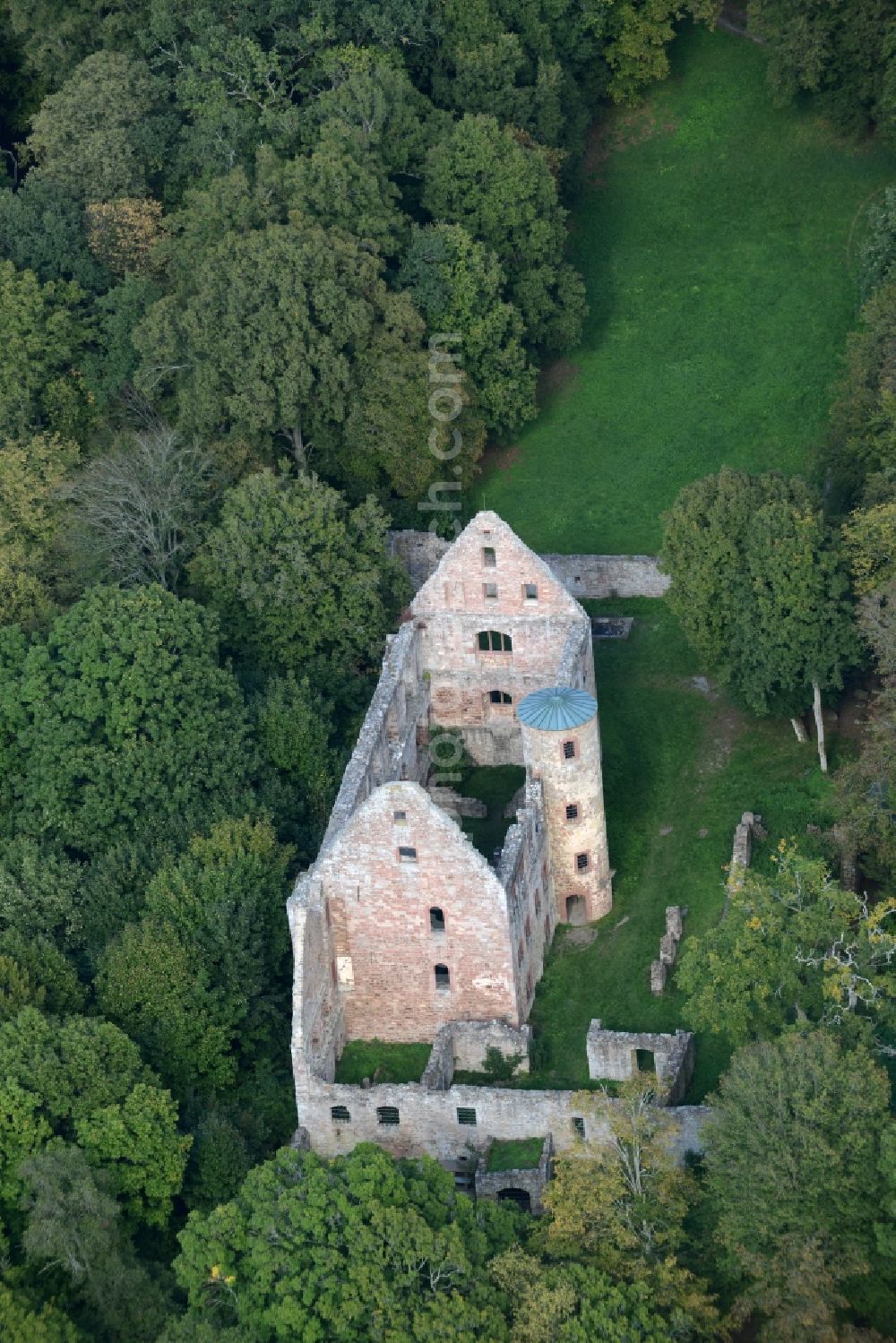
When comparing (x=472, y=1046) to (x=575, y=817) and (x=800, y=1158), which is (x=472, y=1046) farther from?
(x=800, y=1158)

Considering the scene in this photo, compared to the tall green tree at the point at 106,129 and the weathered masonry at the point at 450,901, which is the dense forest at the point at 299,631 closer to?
the tall green tree at the point at 106,129

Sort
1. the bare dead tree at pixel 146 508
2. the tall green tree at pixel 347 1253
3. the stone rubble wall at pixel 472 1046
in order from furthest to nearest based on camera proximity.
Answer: the bare dead tree at pixel 146 508 → the stone rubble wall at pixel 472 1046 → the tall green tree at pixel 347 1253

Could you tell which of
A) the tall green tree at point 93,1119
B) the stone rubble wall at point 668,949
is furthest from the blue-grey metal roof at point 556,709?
the tall green tree at point 93,1119

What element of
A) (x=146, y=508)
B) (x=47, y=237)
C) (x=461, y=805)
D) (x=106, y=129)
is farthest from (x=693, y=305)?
(x=461, y=805)

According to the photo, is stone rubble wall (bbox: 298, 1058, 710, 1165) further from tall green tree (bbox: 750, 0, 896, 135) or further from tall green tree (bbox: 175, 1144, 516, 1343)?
tall green tree (bbox: 750, 0, 896, 135)

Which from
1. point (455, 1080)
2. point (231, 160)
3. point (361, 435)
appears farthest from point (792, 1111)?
point (231, 160)

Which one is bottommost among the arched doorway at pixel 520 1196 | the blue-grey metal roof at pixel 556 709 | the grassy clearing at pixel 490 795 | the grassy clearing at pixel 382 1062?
the arched doorway at pixel 520 1196

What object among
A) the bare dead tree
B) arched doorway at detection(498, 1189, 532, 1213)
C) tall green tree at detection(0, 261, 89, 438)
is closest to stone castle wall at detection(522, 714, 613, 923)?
arched doorway at detection(498, 1189, 532, 1213)
